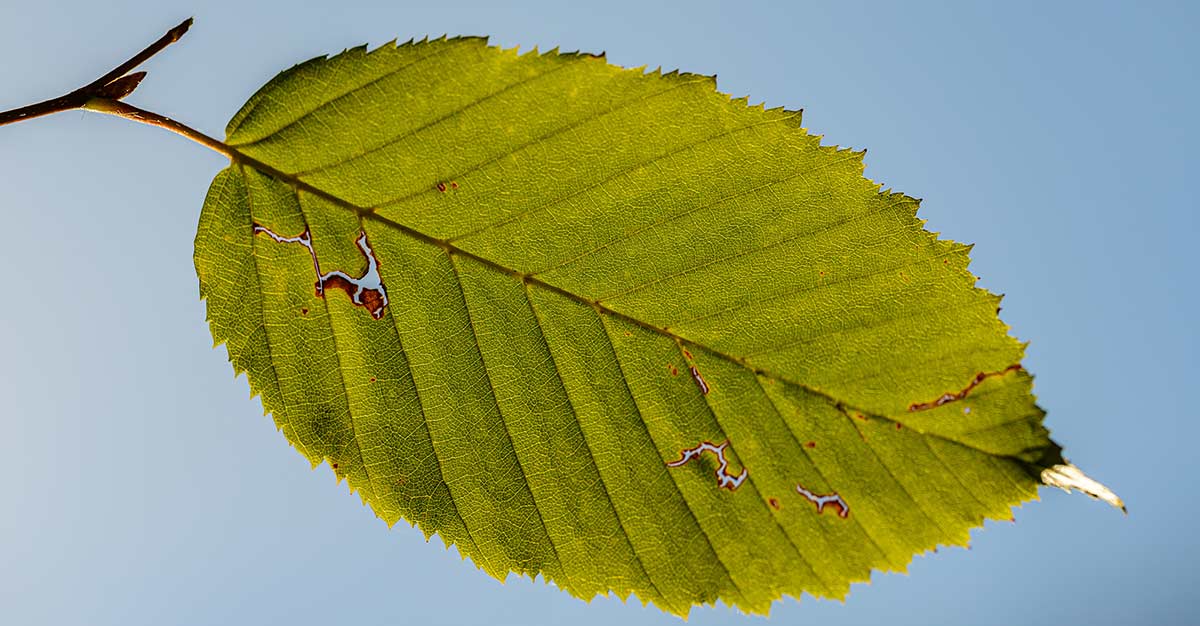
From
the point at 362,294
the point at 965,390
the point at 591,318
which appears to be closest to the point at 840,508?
the point at 965,390

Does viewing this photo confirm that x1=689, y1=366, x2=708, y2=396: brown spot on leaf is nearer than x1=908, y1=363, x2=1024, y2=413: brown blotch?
No

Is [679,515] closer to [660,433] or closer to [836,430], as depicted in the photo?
[660,433]

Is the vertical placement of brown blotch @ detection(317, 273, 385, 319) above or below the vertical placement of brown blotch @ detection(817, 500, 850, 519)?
above

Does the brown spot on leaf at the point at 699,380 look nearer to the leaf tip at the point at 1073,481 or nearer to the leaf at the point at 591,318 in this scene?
the leaf at the point at 591,318

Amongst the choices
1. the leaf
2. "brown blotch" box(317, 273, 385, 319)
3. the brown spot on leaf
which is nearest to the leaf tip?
the leaf

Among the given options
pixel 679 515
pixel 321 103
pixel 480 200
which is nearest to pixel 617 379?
pixel 679 515

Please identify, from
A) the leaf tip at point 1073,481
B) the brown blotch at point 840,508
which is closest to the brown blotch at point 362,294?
the brown blotch at point 840,508

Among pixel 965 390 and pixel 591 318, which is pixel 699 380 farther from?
pixel 965 390

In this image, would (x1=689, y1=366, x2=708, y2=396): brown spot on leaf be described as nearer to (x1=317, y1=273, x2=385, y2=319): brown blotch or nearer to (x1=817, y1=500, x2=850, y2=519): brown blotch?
(x1=817, y1=500, x2=850, y2=519): brown blotch
